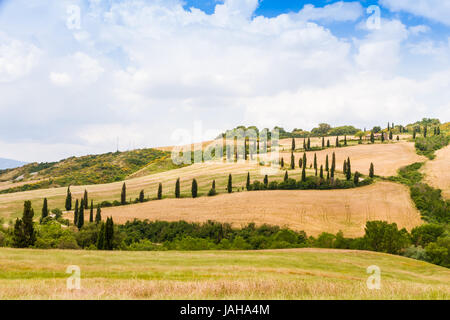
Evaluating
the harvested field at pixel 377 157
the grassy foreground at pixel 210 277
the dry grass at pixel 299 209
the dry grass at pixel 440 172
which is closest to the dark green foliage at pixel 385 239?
the dry grass at pixel 299 209

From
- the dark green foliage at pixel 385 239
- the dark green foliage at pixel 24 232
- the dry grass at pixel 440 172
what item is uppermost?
the dry grass at pixel 440 172

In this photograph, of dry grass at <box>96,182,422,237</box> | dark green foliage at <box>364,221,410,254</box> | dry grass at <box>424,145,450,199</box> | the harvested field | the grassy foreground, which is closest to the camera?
the grassy foreground

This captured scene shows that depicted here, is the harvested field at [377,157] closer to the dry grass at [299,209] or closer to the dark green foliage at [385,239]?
the dry grass at [299,209]

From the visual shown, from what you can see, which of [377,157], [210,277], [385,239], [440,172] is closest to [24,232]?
[210,277]

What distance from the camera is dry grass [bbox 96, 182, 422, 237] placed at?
345 ft

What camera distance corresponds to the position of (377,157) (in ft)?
573

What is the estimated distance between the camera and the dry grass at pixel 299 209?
10519 cm

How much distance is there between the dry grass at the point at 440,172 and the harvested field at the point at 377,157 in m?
7.02

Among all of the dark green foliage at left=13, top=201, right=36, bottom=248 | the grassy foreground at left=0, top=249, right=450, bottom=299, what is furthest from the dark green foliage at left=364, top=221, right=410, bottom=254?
the dark green foliage at left=13, top=201, right=36, bottom=248

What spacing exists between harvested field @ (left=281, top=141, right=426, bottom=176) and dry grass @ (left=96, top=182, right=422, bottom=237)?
1008 inches

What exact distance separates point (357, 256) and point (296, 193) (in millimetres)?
79478

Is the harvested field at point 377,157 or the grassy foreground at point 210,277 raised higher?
the harvested field at point 377,157

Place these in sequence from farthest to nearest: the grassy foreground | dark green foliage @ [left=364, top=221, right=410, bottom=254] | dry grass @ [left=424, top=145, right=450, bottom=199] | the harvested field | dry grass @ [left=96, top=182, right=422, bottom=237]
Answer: the harvested field
dry grass @ [left=424, top=145, right=450, bottom=199]
dry grass @ [left=96, top=182, right=422, bottom=237]
dark green foliage @ [left=364, top=221, right=410, bottom=254]
the grassy foreground

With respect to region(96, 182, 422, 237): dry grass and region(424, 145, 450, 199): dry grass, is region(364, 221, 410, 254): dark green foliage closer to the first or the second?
region(96, 182, 422, 237): dry grass
